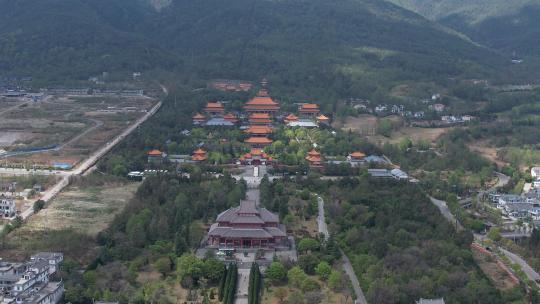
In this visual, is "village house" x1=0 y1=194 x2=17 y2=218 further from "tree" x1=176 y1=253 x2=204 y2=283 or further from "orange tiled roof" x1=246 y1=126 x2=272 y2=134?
"orange tiled roof" x1=246 y1=126 x2=272 y2=134

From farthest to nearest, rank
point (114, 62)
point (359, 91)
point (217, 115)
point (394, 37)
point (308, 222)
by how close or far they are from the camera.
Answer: point (394, 37), point (114, 62), point (359, 91), point (217, 115), point (308, 222)

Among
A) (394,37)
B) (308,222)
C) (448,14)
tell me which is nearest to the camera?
(308,222)

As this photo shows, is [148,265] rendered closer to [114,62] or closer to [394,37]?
[114,62]

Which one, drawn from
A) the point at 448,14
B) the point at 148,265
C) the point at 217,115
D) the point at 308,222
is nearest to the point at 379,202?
the point at 308,222

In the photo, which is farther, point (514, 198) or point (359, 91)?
point (359, 91)

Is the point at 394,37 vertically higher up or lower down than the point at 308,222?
higher up

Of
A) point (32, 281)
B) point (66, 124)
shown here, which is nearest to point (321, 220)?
point (32, 281)
